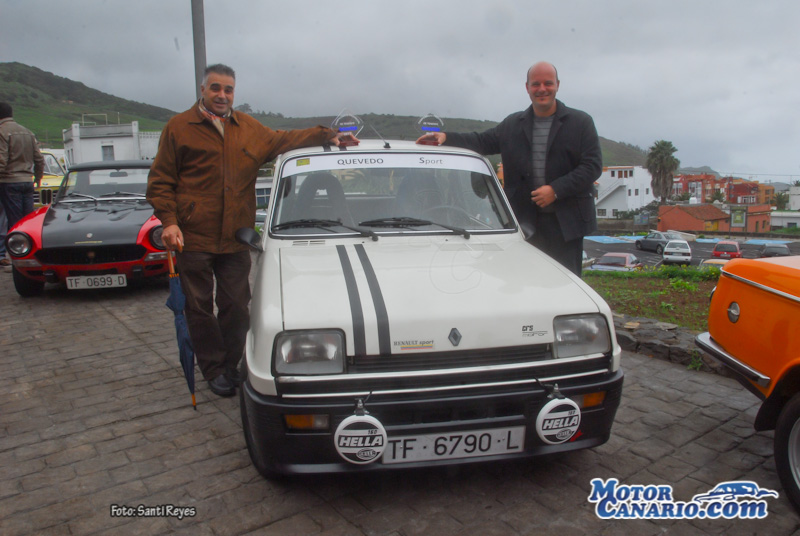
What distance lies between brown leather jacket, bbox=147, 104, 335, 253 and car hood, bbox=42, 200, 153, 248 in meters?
3.26

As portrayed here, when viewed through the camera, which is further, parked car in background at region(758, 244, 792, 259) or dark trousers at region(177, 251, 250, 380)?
parked car in background at region(758, 244, 792, 259)

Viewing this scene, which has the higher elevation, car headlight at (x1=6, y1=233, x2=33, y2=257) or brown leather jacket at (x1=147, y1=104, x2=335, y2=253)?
brown leather jacket at (x1=147, y1=104, x2=335, y2=253)

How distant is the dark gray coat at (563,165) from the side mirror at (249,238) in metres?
1.73

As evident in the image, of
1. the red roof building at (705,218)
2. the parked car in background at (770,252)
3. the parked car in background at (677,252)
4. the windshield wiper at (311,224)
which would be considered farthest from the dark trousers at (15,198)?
the red roof building at (705,218)

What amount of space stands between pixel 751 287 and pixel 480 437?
165 cm

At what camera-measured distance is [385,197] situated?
3.81 m

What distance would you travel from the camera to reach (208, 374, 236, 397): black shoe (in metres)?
3.93

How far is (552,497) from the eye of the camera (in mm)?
2682

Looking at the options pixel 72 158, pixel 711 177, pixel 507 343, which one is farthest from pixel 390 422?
pixel 711 177

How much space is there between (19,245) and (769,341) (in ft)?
23.0

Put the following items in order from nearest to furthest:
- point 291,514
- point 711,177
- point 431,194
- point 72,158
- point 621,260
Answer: point 291,514 < point 431,194 < point 621,260 < point 72,158 < point 711,177

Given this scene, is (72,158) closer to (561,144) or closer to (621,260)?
(621,260)

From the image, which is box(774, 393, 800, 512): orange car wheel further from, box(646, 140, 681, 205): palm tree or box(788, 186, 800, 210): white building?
box(788, 186, 800, 210): white building

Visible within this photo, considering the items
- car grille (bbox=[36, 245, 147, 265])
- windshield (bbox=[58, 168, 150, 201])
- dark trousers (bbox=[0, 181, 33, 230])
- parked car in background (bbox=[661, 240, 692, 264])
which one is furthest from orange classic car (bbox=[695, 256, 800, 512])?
parked car in background (bbox=[661, 240, 692, 264])
